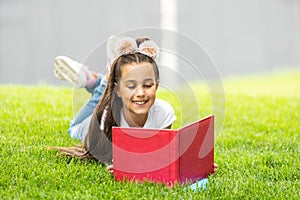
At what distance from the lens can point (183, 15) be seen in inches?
387

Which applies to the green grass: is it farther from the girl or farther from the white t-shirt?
the white t-shirt

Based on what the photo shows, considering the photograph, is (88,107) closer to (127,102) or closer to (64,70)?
(64,70)

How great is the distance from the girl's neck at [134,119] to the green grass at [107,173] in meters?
0.25

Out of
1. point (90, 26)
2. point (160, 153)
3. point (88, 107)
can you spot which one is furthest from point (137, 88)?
point (90, 26)

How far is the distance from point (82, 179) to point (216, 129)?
0.71 metres

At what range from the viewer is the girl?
235 centimetres

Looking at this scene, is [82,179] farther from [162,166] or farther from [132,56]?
[132,56]

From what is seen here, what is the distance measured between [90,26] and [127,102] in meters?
6.81

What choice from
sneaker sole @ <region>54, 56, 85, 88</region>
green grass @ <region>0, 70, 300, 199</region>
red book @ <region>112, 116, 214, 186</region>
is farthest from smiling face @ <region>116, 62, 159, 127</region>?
sneaker sole @ <region>54, 56, 85, 88</region>

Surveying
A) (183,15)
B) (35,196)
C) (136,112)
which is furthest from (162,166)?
(183,15)

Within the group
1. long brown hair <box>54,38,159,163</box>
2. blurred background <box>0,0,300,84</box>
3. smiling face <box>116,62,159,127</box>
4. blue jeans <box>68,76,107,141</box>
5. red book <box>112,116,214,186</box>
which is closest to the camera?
red book <box>112,116,214,186</box>

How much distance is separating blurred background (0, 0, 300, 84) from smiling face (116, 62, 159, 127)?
5.64 metres

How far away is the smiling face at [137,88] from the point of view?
7.65ft

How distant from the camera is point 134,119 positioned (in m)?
2.50
